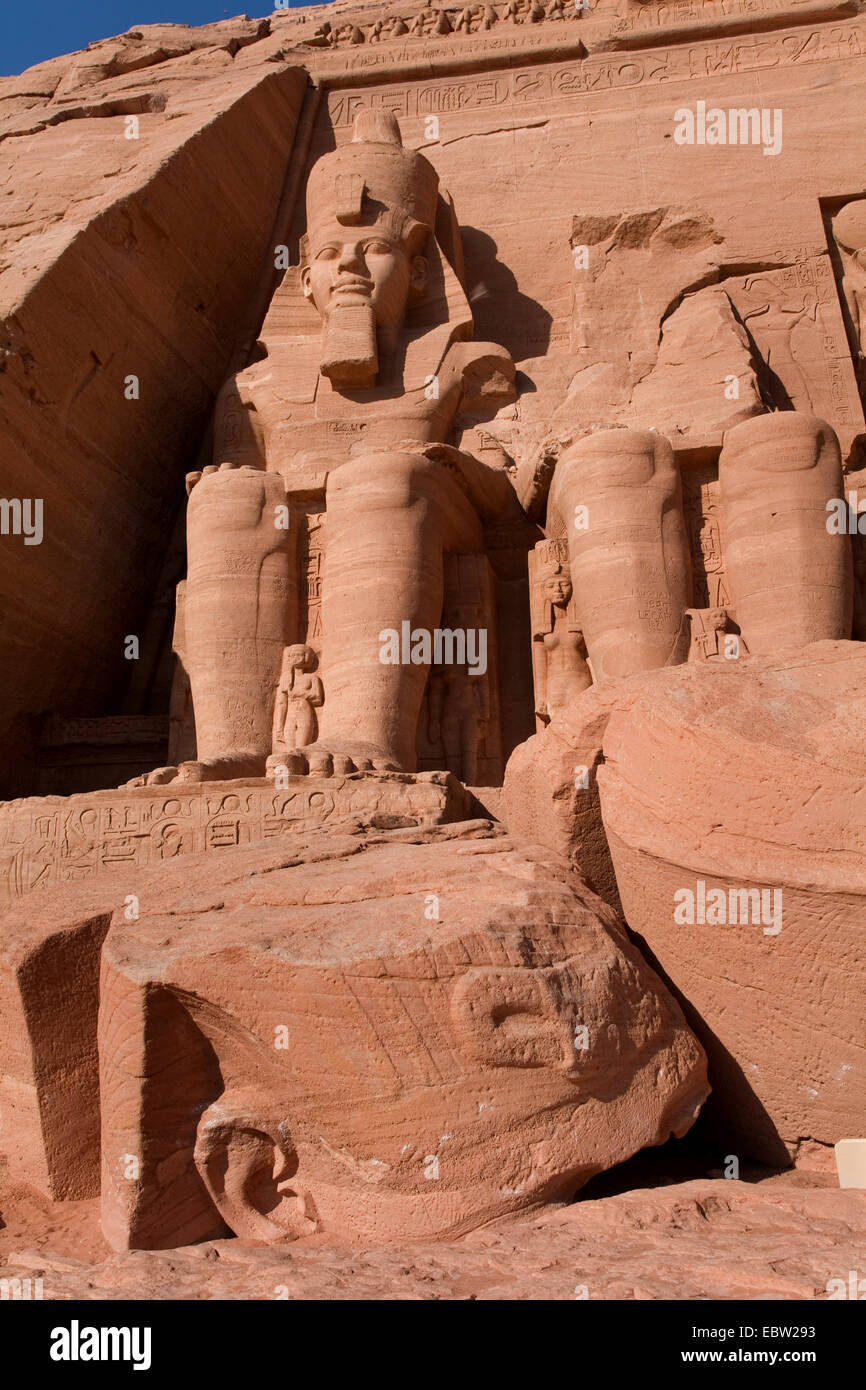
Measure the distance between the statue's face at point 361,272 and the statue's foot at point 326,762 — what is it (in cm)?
287

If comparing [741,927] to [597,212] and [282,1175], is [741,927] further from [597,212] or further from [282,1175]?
[597,212]

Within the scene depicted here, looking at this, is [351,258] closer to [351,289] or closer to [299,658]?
[351,289]

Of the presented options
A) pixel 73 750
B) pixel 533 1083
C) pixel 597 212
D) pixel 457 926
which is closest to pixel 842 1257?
pixel 533 1083

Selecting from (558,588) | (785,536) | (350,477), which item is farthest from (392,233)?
(785,536)

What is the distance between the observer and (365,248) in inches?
250

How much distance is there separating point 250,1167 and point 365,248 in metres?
5.06

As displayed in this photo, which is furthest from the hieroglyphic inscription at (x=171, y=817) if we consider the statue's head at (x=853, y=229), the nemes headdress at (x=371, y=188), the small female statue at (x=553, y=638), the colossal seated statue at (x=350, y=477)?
the statue's head at (x=853, y=229)

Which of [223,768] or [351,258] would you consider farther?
[351,258]

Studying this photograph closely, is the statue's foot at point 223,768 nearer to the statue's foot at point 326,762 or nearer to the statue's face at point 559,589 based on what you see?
the statue's foot at point 326,762

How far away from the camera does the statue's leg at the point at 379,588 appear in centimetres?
473

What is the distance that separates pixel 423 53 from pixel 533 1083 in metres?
8.07

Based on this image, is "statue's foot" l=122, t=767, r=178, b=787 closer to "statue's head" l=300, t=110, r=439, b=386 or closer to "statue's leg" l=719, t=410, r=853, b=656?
"statue's leg" l=719, t=410, r=853, b=656

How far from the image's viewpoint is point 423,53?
8484 mm

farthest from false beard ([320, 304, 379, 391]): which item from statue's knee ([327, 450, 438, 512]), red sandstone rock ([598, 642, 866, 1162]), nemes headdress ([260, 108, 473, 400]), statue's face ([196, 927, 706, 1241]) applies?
statue's face ([196, 927, 706, 1241])
